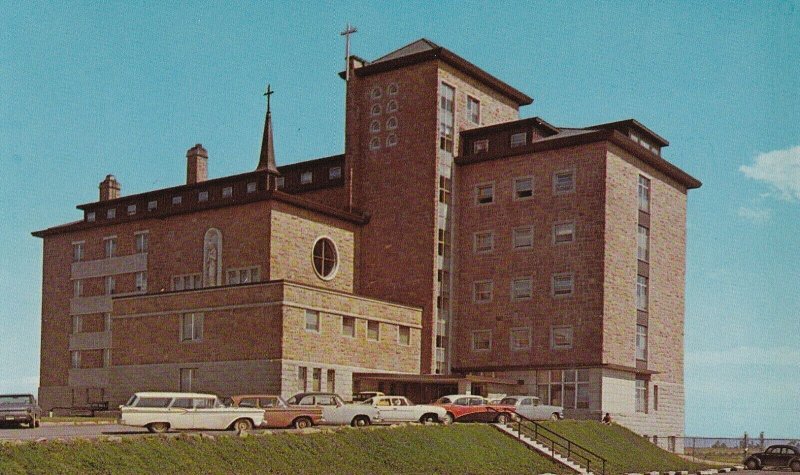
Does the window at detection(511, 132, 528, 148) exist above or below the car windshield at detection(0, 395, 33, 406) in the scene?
above

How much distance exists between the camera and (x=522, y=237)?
64125 mm

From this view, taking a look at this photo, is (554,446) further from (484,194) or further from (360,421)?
(484,194)

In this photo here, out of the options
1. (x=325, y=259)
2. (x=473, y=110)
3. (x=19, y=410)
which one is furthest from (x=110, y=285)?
(x=19, y=410)

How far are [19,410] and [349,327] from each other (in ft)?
73.3

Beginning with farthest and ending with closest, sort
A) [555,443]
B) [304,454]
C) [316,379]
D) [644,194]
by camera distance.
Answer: [644,194] < [316,379] < [555,443] < [304,454]

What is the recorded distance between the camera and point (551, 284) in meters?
62.3

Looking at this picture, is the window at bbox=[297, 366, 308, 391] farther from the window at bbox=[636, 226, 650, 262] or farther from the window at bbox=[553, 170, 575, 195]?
the window at bbox=[636, 226, 650, 262]

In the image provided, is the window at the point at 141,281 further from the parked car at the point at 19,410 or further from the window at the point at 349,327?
the parked car at the point at 19,410

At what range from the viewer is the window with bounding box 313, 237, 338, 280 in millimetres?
64125

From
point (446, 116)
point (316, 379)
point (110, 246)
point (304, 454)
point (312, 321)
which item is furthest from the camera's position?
point (110, 246)

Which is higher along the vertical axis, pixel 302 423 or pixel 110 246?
pixel 110 246

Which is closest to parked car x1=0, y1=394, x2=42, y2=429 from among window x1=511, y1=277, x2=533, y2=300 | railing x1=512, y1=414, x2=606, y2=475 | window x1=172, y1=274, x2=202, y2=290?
railing x1=512, y1=414, x2=606, y2=475

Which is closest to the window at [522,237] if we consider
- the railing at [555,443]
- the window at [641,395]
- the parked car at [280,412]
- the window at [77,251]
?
the window at [641,395]

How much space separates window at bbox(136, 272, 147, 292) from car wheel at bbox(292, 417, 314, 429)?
2998 cm
